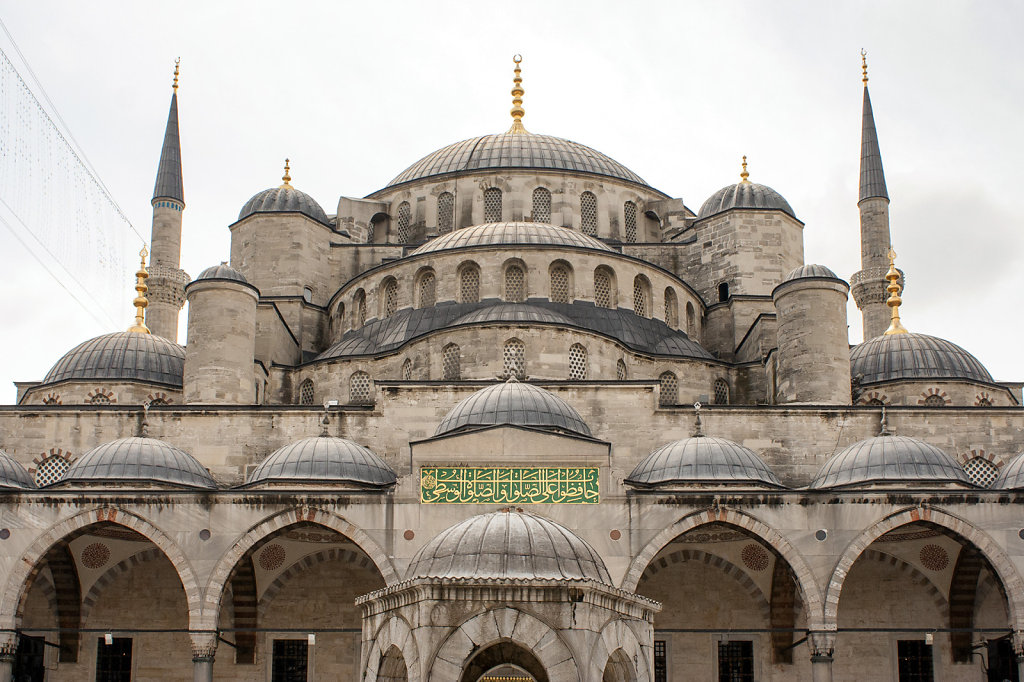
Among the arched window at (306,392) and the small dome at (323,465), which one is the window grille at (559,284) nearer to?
the arched window at (306,392)

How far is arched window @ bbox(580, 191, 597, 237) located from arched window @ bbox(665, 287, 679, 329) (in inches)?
175

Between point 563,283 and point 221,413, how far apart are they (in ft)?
24.4

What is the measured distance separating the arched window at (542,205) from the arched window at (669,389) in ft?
23.7

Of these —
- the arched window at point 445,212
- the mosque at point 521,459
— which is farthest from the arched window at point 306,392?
the arched window at point 445,212

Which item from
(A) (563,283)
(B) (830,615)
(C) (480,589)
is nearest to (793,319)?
(A) (563,283)

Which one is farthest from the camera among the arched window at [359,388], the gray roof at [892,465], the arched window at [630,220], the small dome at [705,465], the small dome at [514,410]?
the arched window at [630,220]

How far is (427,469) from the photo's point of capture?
2116cm

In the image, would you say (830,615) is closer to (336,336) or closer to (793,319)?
(793,319)

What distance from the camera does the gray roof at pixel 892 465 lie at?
70.3ft

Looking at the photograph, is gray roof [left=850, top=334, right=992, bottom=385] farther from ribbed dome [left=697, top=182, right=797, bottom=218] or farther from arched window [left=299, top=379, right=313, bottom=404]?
arched window [left=299, top=379, right=313, bottom=404]

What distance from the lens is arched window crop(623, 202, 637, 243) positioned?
112 feet

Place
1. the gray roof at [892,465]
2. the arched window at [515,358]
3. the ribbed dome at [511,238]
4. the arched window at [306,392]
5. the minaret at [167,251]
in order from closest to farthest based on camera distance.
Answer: the gray roof at [892,465], the arched window at [515,358], the arched window at [306,392], the ribbed dome at [511,238], the minaret at [167,251]

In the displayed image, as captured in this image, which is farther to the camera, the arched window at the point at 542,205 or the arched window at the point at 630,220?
the arched window at the point at 630,220

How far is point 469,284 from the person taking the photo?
1101 inches
